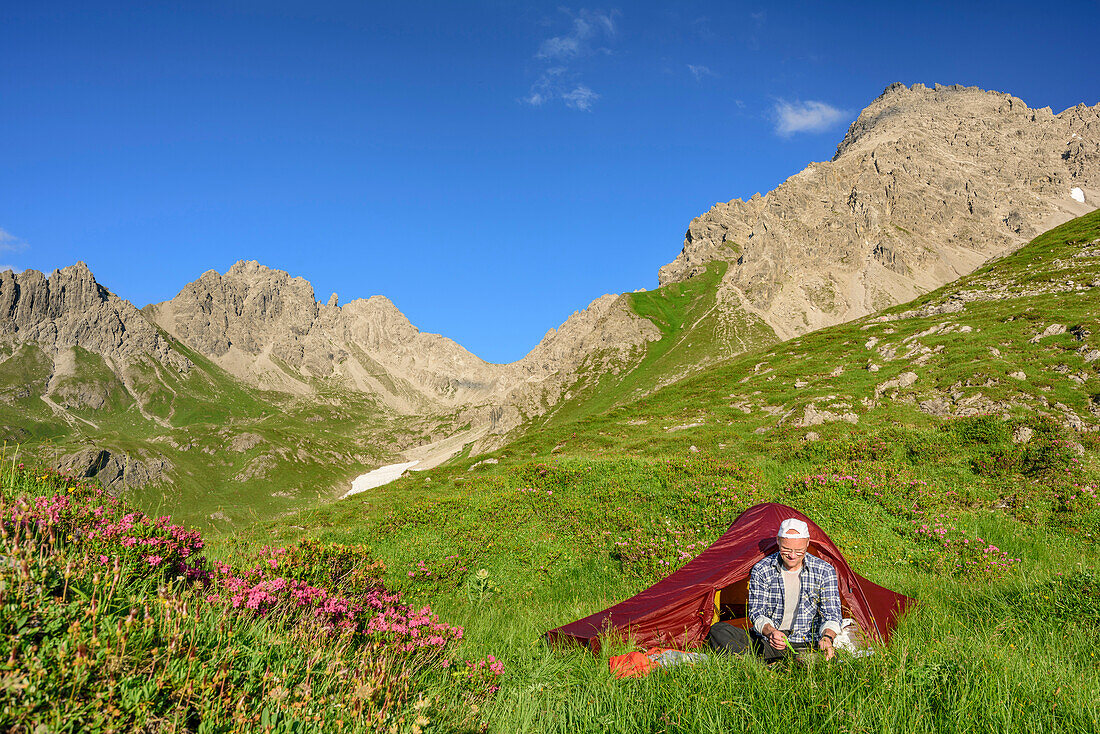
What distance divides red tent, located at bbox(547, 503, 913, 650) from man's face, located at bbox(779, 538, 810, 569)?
1.37 m

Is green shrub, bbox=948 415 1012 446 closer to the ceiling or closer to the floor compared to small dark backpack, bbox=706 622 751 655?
closer to the ceiling

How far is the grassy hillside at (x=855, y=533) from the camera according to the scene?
5.83 metres

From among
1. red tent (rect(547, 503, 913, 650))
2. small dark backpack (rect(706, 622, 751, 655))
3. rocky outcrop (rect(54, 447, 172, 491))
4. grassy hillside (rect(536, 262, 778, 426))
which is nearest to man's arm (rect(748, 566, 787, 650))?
small dark backpack (rect(706, 622, 751, 655))

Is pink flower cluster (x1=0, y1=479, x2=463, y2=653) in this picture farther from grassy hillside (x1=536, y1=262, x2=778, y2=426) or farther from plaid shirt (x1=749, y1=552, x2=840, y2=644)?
grassy hillside (x1=536, y1=262, x2=778, y2=426)

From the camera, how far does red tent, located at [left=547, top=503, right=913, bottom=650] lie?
962cm

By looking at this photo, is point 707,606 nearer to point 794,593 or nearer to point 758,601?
point 758,601

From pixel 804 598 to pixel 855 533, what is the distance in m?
9.54

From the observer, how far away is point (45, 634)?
415 cm

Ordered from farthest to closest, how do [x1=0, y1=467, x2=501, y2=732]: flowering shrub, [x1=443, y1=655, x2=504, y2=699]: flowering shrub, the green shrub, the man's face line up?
the green shrub
the man's face
[x1=443, y1=655, x2=504, y2=699]: flowering shrub
[x1=0, y1=467, x2=501, y2=732]: flowering shrub

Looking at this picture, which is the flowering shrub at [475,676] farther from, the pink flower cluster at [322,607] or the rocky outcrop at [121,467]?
the rocky outcrop at [121,467]

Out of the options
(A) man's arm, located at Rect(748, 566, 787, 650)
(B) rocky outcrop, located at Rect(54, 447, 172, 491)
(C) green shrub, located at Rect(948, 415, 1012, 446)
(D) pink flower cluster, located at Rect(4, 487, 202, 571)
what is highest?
(B) rocky outcrop, located at Rect(54, 447, 172, 491)

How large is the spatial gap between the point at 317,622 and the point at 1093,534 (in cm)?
2058

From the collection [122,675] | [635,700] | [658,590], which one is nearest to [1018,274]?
[658,590]

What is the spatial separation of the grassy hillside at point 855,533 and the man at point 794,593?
1.35 metres
